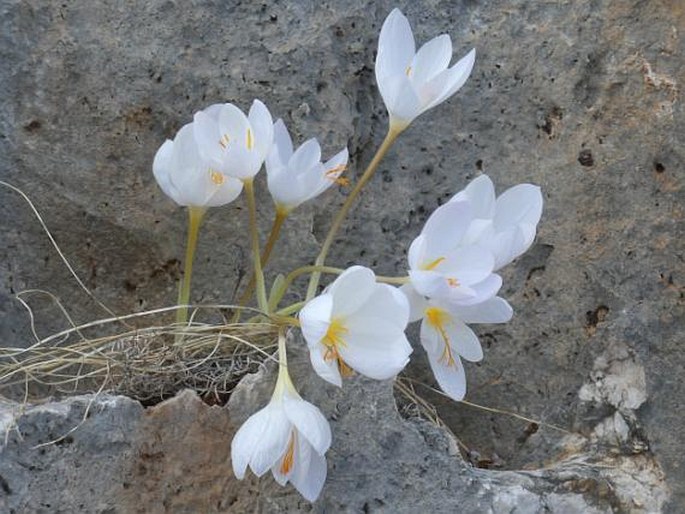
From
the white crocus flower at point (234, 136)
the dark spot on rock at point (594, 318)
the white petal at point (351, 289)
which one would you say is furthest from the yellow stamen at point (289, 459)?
the dark spot on rock at point (594, 318)

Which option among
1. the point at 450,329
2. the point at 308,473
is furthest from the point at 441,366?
the point at 308,473

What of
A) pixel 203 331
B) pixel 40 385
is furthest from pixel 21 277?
pixel 203 331

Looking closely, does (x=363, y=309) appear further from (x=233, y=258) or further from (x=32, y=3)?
(x=32, y=3)

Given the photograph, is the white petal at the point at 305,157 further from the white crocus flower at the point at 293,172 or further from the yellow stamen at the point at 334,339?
the yellow stamen at the point at 334,339

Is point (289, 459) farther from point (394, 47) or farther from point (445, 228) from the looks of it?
point (394, 47)

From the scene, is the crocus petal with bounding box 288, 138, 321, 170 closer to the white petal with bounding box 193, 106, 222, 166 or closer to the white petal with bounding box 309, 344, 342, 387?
the white petal with bounding box 193, 106, 222, 166

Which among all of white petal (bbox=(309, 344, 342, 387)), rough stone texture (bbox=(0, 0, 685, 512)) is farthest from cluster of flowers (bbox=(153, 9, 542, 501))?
rough stone texture (bbox=(0, 0, 685, 512))
